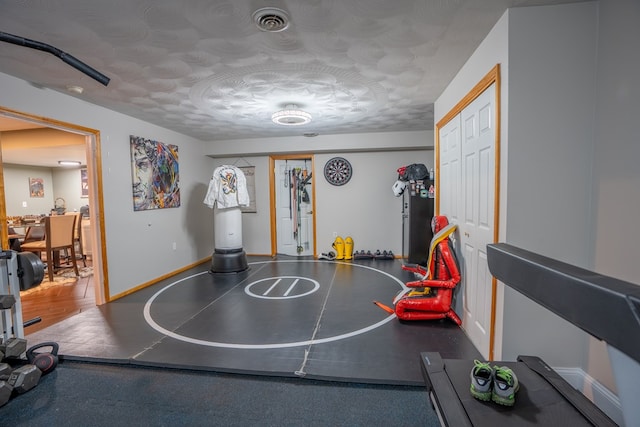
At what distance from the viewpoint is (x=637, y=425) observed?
0.62m

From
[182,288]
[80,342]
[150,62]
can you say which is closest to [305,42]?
[150,62]

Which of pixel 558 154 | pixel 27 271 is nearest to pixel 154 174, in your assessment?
pixel 27 271

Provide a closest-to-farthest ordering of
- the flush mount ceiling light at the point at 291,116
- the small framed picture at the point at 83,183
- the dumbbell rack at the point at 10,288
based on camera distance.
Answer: the dumbbell rack at the point at 10,288 → the flush mount ceiling light at the point at 291,116 → the small framed picture at the point at 83,183

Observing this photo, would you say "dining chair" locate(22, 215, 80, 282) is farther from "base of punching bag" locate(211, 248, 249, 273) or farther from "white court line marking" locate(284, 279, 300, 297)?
"white court line marking" locate(284, 279, 300, 297)

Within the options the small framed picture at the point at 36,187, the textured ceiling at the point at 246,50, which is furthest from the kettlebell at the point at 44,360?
the small framed picture at the point at 36,187

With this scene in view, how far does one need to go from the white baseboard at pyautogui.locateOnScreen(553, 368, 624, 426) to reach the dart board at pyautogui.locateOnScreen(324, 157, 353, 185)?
4562 millimetres

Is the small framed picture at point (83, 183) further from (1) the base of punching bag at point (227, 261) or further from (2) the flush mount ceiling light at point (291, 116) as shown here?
(2) the flush mount ceiling light at point (291, 116)

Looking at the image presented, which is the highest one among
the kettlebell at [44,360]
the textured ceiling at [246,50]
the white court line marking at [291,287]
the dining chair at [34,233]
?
A: the textured ceiling at [246,50]

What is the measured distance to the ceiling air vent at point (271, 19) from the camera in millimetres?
1868

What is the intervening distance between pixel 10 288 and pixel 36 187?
745 cm

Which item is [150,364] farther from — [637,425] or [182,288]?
[637,425]

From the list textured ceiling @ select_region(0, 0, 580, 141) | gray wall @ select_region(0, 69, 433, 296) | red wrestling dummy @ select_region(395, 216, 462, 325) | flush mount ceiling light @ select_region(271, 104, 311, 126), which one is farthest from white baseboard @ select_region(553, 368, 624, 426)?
gray wall @ select_region(0, 69, 433, 296)

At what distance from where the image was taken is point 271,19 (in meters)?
1.95

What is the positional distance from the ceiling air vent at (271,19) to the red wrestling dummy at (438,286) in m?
2.35
